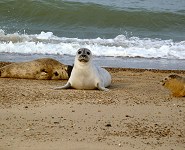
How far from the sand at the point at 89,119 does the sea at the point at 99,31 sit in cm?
512

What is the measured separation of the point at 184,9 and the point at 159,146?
2158cm

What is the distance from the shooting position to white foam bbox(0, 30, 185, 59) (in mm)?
15500

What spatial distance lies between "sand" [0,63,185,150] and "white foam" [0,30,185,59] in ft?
20.5

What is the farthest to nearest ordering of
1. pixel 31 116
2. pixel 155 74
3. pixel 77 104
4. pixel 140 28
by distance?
pixel 140 28 → pixel 155 74 → pixel 77 104 → pixel 31 116

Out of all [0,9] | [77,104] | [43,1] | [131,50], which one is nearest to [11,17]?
[0,9]

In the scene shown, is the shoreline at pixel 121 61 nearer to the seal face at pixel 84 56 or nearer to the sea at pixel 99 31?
the sea at pixel 99 31

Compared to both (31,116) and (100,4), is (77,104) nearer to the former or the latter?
(31,116)

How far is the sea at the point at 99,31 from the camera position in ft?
49.2

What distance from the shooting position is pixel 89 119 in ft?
20.9

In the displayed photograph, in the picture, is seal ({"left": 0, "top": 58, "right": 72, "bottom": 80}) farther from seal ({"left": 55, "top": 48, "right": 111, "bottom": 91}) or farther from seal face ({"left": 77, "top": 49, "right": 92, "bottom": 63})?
seal face ({"left": 77, "top": 49, "right": 92, "bottom": 63})

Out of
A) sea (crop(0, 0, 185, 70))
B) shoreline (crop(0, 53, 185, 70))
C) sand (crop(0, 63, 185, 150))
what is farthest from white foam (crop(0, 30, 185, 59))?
sand (crop(0, 63, 185, 150))

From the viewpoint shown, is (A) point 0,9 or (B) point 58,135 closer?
(B) point 58,135

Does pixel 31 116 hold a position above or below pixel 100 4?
below

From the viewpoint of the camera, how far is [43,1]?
25031 mm
